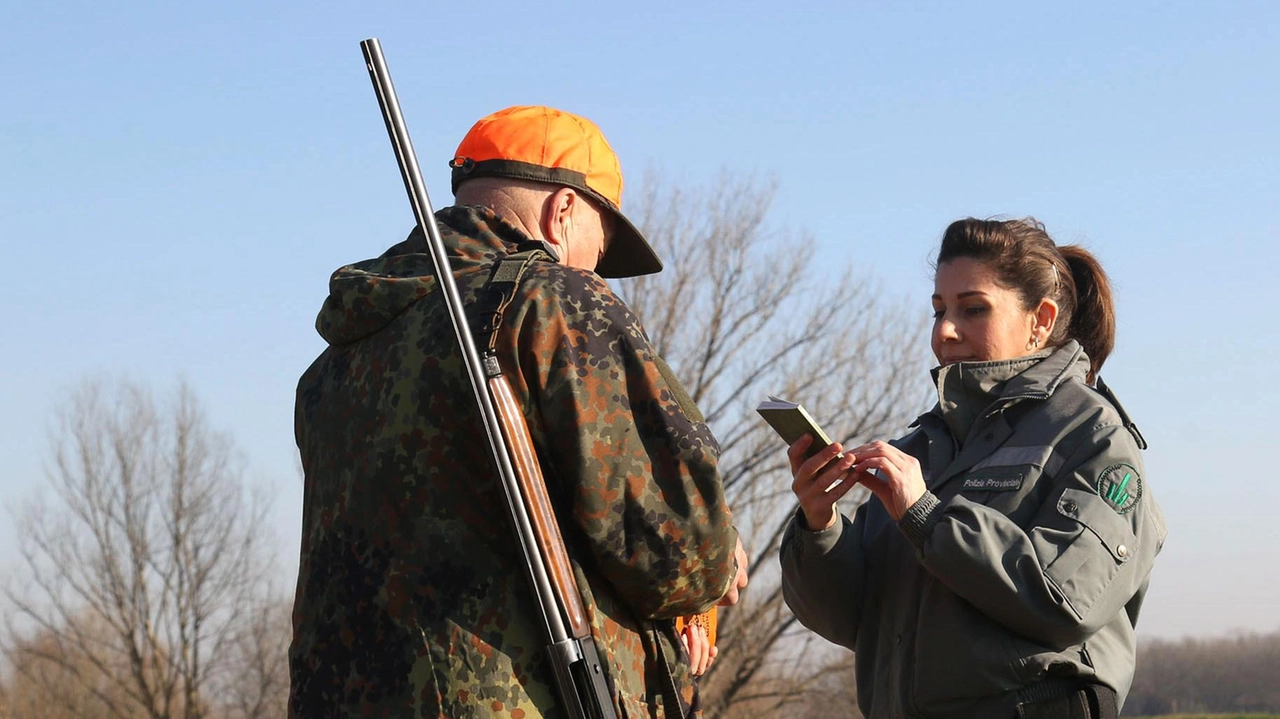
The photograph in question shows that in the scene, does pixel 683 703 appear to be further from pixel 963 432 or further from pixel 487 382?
pixel 963 432

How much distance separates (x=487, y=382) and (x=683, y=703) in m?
0.75

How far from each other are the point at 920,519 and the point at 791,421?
40 centimetres

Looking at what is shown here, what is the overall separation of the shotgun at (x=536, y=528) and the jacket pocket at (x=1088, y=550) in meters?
1.29

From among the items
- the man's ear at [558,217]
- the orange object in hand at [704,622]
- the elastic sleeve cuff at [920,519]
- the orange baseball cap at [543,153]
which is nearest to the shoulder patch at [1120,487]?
the elastic sleeve cuff at [920,519]

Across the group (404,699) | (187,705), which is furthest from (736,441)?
(404,699)

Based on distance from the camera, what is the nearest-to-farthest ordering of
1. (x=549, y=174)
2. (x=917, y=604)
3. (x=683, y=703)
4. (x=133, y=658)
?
(x=683, y=703)
(x=549, y=174)
(x=917, y=604)
(x=133, y=658)

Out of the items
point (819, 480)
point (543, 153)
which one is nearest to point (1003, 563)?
point (819, 480)

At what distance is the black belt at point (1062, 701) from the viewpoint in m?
3.32

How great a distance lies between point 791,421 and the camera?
3377 mm

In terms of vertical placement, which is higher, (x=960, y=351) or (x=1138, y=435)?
(x=960, y=351)

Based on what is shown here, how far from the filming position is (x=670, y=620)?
111 inches

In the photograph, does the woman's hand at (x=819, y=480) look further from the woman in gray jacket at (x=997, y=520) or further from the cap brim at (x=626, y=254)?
the cap brim at (x=626, y=254)

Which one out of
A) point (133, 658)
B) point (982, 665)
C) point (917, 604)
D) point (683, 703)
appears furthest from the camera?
point (133, 658)

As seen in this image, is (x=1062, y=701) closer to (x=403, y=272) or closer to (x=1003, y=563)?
(x=1003, y=563)
